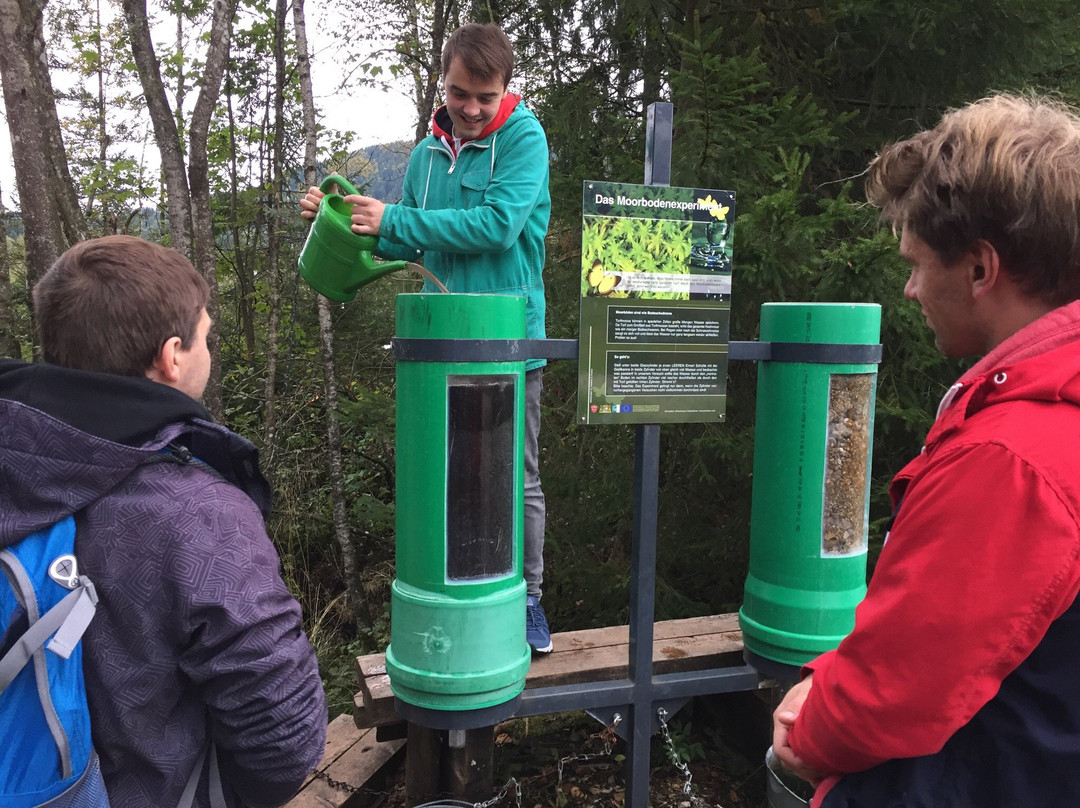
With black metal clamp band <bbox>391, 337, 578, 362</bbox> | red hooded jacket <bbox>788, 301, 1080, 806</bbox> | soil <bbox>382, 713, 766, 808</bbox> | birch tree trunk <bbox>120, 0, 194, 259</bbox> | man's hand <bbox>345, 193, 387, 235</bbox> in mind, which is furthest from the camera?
birch tree trunk <bbox>120, 0, 194, 259</bbox>

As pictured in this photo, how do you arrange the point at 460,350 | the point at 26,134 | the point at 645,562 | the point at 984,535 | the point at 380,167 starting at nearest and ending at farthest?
the point at 984,535, the point at 460,350, the point at 645,562, the point at 26,134, the point at 380,167

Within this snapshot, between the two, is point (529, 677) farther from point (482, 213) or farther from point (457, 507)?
point (482, 213)

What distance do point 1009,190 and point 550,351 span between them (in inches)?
57.3

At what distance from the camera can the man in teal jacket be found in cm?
245

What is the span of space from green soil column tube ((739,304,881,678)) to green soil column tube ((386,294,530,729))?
94 centimetres

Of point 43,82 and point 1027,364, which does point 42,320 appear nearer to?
point 1027,364

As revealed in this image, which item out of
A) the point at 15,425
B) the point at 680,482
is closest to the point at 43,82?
the point at 680,482

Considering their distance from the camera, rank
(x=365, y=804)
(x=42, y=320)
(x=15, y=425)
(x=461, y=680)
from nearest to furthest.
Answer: (x=15, y=425) < (x=42, y=320) < (x=461, y=680) < (x=365, y=804)

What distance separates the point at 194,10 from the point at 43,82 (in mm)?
1274

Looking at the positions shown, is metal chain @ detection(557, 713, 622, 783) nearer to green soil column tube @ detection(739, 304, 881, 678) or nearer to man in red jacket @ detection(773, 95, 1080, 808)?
green soil column tube @ detection(739, 304, 881, 678)

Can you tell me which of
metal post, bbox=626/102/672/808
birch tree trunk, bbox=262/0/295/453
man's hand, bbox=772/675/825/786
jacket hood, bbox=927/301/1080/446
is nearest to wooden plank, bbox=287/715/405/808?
metal post, bbox=626/102/672/808

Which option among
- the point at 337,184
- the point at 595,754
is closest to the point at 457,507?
the point at 337,184

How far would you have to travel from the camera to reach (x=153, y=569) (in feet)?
4.08

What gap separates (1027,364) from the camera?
1086 millimetres
